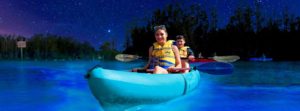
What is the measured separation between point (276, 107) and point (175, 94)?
211 cm

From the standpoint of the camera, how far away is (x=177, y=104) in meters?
8.18

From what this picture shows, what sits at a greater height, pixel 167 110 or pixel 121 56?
pixel 121 56

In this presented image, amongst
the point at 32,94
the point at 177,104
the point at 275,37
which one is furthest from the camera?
the point at 275,37

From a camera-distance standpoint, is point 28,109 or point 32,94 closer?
point 28,109

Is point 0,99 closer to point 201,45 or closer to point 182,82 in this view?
point 182,82

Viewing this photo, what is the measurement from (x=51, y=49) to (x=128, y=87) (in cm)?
4222

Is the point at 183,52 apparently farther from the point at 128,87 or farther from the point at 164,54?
the point at 128,87

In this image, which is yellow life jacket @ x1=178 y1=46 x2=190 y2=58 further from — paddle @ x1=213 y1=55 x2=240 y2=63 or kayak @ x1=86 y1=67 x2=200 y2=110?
kayak @ x1=86 y1=67 x2=200 y2=110

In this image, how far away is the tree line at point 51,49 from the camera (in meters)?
44.8

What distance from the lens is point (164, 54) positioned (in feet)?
24.6

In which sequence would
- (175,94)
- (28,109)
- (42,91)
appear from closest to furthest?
(175,94)
(28,109)
(42,91)

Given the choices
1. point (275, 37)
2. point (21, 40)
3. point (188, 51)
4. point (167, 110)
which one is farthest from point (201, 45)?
point (167, 110)

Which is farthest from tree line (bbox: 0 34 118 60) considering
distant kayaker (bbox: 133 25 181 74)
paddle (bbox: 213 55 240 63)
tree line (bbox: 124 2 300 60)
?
distant kayaker (bbox: 133 25 181 74)

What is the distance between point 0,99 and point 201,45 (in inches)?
1499
